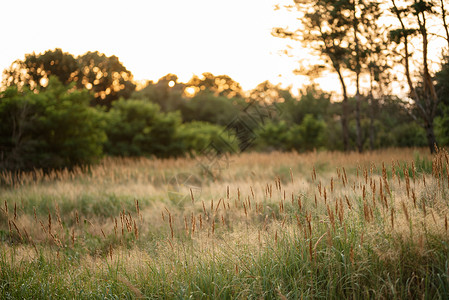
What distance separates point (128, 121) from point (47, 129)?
5.35 m

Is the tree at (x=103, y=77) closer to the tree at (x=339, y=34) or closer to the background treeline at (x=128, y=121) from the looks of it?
the background treeline at (x=128, y=121)

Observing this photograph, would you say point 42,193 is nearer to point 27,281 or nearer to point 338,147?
point 27,281

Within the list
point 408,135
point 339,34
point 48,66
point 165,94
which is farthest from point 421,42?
point 165,94

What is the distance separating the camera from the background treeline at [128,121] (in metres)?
10.9

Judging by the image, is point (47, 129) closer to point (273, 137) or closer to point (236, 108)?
point (236, 108)

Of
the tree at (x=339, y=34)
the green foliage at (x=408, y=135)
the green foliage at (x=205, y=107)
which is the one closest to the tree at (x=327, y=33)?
the tree at (x=339, y=34)

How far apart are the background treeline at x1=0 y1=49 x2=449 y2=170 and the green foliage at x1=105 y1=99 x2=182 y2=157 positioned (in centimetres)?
5

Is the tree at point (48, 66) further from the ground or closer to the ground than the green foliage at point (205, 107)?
further from the ground

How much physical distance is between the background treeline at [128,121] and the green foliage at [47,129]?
34 mm

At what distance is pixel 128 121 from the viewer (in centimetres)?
1689

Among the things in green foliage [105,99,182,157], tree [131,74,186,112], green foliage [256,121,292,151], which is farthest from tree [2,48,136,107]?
green foliage [256,121,292,151]

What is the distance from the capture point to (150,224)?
19.4 feet

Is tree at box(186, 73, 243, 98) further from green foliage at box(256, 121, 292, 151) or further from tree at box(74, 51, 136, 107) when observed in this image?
tree at box(74, 51, 136, 107)

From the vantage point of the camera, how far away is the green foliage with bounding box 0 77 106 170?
1095 centimetres
